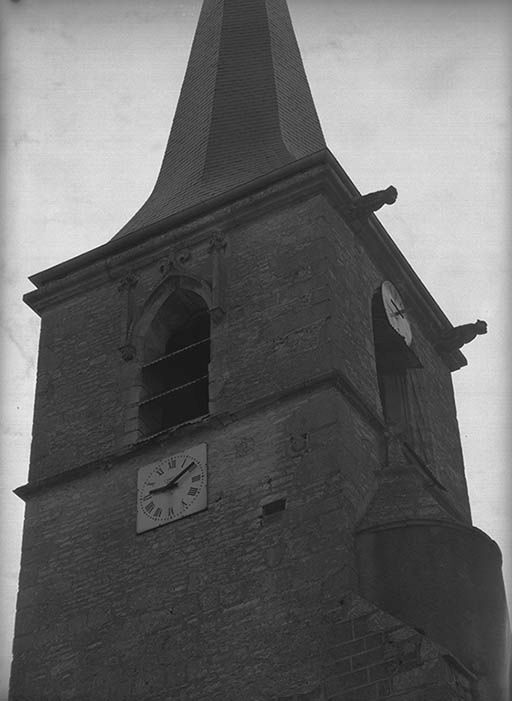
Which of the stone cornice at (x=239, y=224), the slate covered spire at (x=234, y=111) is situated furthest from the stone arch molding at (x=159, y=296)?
the slate covered spire at (x=234, y=111)

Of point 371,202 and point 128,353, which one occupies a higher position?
point 371,202

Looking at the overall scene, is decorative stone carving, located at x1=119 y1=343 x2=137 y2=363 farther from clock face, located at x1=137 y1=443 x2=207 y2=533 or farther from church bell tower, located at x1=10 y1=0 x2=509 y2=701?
clock face, located at x1=137 y1=443 x2=207 y2=533

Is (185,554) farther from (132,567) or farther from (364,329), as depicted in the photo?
(364,329)

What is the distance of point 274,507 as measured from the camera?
18.3 metres

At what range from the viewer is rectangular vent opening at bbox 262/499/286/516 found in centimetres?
1828

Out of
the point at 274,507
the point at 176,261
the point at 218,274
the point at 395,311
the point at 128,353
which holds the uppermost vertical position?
the point at 176,261

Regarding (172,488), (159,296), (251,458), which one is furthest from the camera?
(159,296)

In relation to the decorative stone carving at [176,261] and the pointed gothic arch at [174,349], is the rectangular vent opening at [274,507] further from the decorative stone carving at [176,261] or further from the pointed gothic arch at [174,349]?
the decorative stone carving at [176,261]

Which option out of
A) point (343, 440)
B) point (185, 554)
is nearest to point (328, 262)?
point (343, 440)

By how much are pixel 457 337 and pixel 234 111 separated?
4.09 m

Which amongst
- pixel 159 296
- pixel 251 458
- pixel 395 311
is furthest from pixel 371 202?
pixel 251 458

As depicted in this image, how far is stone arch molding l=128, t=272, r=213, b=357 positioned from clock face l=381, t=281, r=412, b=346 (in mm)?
2150

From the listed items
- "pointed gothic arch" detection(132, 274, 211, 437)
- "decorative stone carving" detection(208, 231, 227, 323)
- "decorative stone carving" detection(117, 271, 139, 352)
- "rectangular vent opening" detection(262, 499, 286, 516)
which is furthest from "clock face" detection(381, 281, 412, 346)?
"rectangular vent opening" detection(262, 499, 286, 516)

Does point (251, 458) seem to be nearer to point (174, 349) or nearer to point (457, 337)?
point (174, 349)
